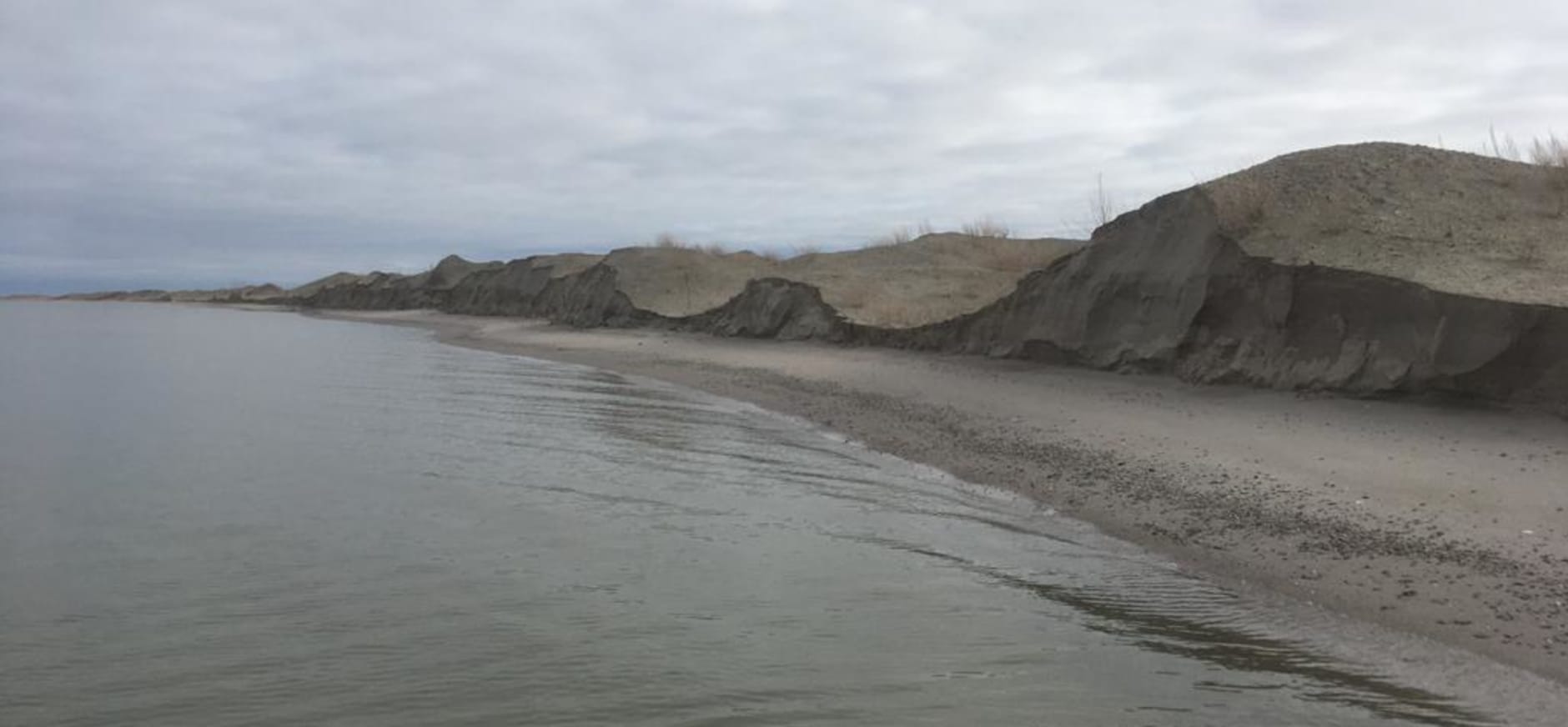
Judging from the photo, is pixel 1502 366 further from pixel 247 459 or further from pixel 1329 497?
pixel 247 459

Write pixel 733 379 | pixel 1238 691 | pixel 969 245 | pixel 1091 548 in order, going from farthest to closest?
pixel 969 245 → pixel 733 379 → pixel 1091 548 → pixel 1238 691

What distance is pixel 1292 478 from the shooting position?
A: 30.0 ft

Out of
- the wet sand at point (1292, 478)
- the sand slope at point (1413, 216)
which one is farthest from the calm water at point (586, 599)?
the sand slope at point (1413, 216)

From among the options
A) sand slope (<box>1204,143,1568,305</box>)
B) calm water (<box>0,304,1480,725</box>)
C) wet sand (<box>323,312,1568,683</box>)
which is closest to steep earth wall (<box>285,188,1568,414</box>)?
sand slope (<box>1204,143,1568,305</box>)

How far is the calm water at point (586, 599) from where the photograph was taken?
4.83m

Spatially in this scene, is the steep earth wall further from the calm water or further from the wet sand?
the calm water

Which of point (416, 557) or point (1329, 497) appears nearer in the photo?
point (416, 557)

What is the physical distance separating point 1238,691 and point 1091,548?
105 inches

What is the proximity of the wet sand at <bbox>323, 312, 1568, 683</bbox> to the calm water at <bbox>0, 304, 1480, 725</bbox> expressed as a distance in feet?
2.46

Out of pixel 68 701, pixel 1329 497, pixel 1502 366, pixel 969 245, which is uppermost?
pixel 969 245

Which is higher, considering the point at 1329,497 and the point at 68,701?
the point at 1329,497

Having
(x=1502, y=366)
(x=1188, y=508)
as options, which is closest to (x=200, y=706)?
(x=1188, y=508)

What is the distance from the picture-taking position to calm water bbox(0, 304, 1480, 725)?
15.8 feet

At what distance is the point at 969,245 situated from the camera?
3588cm
